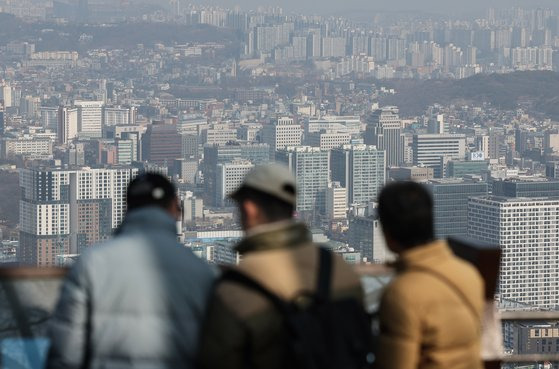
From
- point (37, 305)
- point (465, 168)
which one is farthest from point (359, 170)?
point (37, 305)

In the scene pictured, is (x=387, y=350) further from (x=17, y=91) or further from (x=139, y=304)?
(x=17, y=91)

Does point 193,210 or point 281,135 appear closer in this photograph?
point 193,210

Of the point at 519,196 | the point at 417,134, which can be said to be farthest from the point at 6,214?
the point at 417,134

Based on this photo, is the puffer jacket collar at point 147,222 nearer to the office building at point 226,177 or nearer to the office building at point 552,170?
the office building at point 226,177

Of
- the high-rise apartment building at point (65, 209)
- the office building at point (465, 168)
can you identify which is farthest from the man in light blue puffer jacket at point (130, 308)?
the office building at point (465, 168)

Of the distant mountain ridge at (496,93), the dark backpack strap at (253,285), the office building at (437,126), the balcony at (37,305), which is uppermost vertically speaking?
the distant mountain ridge at (496,93)

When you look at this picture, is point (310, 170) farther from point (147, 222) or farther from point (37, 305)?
point (147, 222)

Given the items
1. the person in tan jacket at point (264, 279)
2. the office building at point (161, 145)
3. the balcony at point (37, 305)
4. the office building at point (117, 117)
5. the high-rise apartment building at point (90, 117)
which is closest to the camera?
the person in tan jacket at point (264, 279)
